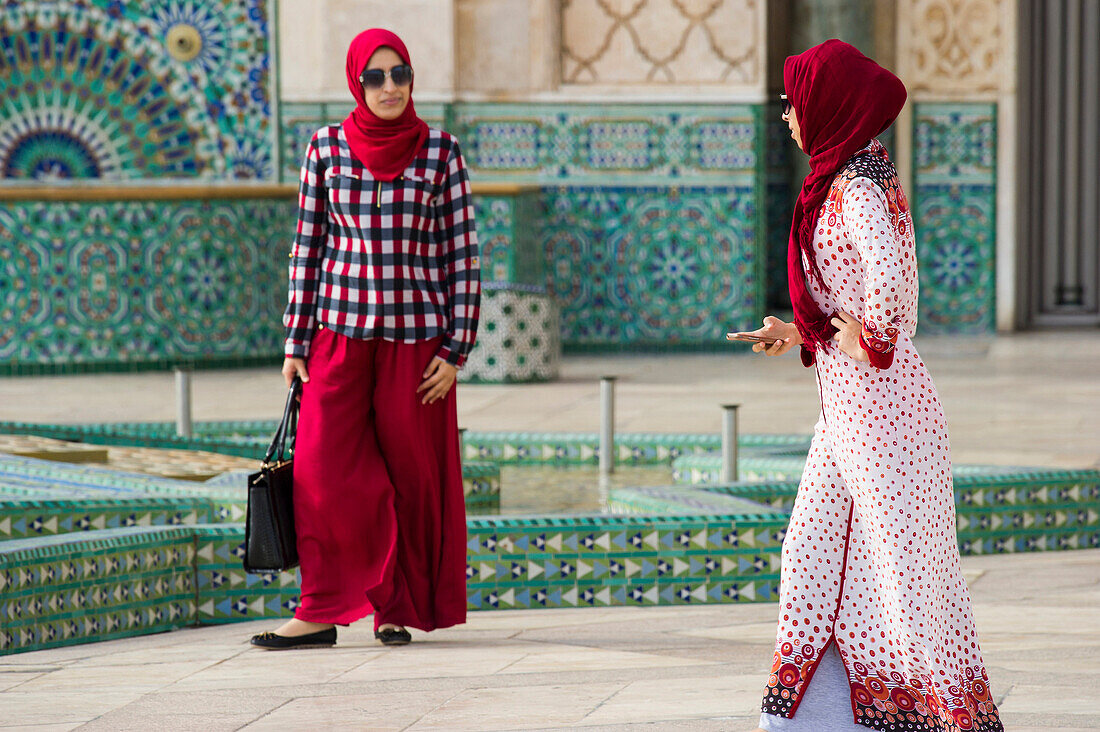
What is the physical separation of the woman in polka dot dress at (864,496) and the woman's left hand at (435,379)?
119cm

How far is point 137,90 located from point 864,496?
29.9 feet

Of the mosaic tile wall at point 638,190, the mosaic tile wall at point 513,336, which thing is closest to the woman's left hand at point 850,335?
the mosaic tile wall at point 513,336

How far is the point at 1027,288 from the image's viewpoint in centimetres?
1253

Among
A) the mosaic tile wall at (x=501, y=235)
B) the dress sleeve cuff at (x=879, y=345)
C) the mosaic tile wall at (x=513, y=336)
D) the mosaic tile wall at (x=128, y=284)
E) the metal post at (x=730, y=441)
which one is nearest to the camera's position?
the dress sleeve cuff at (x=879, y=345)

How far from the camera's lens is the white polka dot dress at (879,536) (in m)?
2.72

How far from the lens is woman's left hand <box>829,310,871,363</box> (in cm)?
274

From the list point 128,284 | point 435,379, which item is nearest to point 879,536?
point 435,379

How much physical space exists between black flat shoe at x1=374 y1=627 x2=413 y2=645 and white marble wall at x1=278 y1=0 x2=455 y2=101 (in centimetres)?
743

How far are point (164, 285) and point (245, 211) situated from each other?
27.1 inches

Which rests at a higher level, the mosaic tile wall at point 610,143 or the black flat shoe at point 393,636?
the mosaic tile wall at point 610,143

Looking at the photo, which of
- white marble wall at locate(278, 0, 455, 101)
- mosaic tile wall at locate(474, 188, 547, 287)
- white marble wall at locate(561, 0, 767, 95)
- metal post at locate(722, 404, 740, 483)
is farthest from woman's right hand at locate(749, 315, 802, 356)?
white marble wall at locate(561, 0, 767, 95)

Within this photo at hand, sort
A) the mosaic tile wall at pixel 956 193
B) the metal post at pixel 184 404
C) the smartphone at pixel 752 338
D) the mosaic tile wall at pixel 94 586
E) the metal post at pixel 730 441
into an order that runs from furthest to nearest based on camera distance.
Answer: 1. the mosaic tile wall at pixel 956 193
2. the metal post at pixel 184 404
3. the metal post at pixel 730 441
4. the mosaic tile wall at pixel 94 586
5. the smartphone at pixel 752 338

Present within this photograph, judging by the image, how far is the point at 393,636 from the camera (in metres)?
3.87

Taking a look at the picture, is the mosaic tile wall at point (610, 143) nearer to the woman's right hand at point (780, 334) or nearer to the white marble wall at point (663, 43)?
the white marble wall at point (663, 43)
